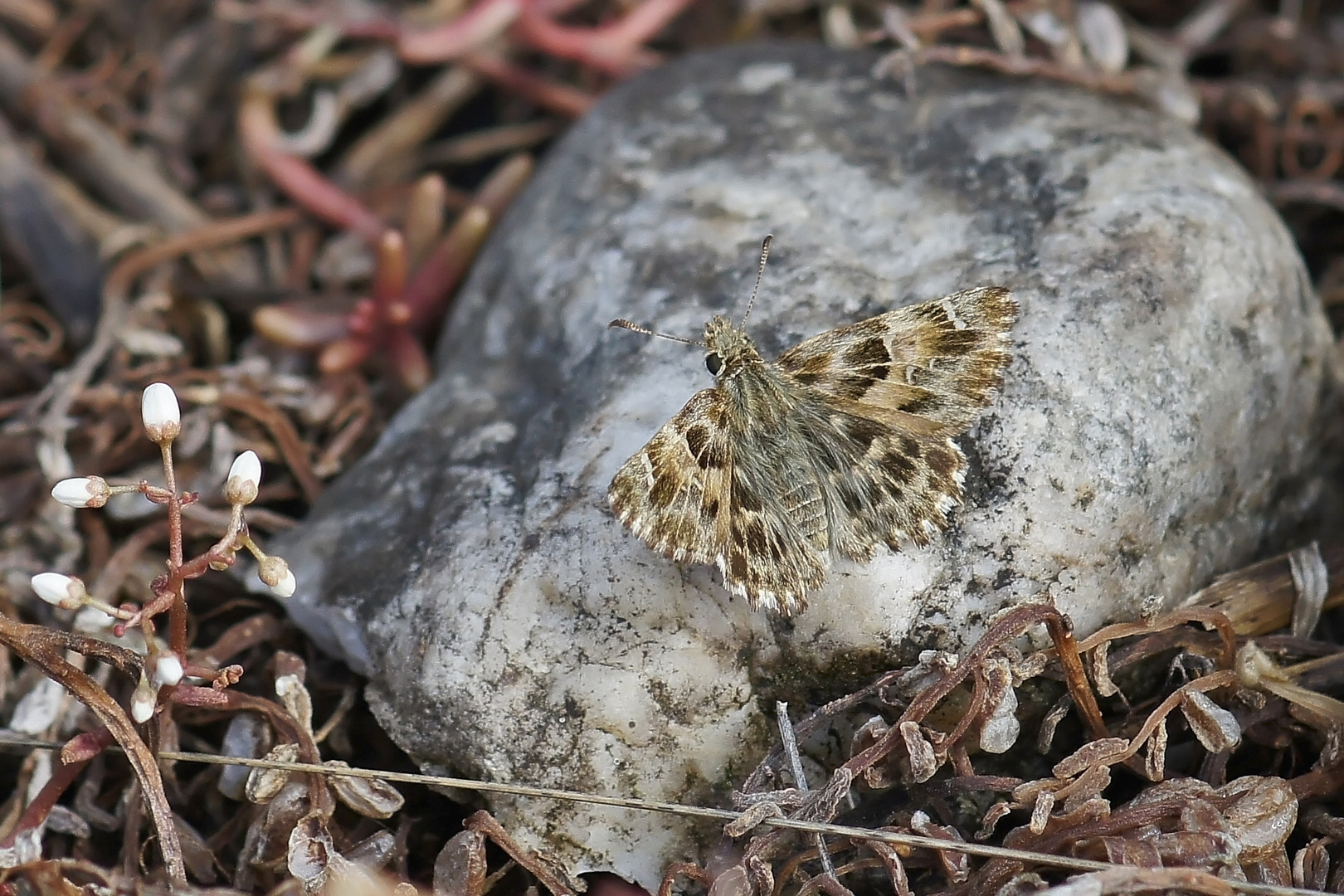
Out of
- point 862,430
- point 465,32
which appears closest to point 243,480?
point 862,430

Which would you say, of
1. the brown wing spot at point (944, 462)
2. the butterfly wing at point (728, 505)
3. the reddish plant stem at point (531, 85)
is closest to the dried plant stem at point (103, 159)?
the reddish plant stem at point (531, 85)

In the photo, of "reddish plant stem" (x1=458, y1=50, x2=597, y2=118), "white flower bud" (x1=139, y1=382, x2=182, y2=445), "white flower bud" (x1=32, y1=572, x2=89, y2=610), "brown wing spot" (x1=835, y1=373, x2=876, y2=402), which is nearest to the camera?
"white flower bud" (x1=32, y1=572, x2=89, y2=610)

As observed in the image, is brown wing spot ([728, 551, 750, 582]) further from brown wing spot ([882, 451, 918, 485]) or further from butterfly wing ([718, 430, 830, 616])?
brown wing spot ([882, 451, 918, 485])

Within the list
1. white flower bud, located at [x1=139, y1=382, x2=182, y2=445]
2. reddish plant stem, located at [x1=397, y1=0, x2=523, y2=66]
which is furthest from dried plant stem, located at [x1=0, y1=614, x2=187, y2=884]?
reddish plant stem, located at [x1=397, y1=0, x2=523, y2=66]

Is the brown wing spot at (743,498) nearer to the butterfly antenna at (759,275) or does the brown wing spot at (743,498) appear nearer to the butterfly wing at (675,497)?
the butterfly wing at (675,497)

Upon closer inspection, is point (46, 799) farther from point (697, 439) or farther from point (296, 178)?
point (296, 178)

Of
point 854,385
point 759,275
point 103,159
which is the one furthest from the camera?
point 103,159

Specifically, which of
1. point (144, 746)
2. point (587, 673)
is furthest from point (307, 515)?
point (587, 673)
